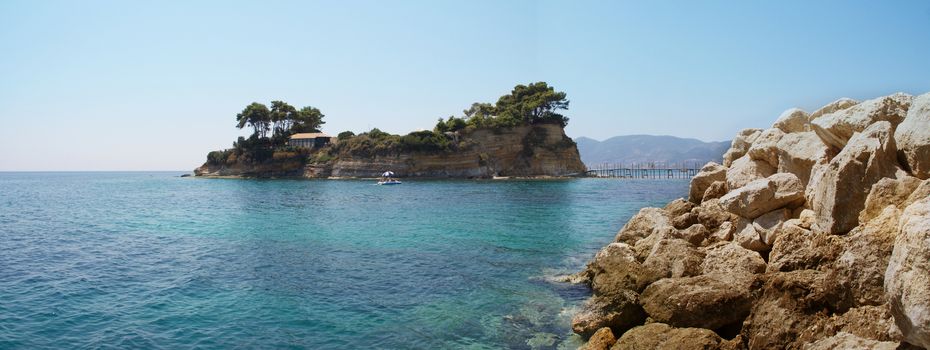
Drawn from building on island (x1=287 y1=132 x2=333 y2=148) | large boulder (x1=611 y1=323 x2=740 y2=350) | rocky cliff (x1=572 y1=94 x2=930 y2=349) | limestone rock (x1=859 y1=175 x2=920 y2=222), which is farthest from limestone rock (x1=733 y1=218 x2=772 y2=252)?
building on island (x1=287 y1=132 x2=333 y2=148)

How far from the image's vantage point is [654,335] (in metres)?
8.93

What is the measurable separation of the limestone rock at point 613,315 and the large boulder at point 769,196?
376cm

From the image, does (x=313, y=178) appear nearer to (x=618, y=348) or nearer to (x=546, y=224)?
(x=546, y=224)

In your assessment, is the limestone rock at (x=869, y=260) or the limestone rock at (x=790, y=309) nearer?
the limestone rock at (x=869, y=260)

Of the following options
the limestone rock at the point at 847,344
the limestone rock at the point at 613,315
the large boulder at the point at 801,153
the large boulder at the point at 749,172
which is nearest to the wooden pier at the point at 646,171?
the large boulder at the point at 749,172

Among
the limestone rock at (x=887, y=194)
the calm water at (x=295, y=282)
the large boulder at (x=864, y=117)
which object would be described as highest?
the large boulder at (x=864, y=117)

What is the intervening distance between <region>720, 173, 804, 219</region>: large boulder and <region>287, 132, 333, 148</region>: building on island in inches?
4293

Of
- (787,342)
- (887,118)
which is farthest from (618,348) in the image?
(887,118)

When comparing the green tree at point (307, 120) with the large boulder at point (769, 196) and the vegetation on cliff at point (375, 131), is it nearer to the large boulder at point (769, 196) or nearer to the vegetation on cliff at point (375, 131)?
the vegetation on cliff at point (375, 131)

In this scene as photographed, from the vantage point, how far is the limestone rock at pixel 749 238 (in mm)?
11500

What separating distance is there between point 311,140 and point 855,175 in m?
114

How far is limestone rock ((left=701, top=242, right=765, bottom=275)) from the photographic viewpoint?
10.4 meters

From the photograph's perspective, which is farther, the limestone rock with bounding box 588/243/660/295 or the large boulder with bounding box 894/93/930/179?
the limestone rock with bounding box 588/243/660/295

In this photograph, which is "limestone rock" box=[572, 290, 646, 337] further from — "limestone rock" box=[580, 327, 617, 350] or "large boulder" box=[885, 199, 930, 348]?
"large boulder" box=[885, 199, 930, 348]
